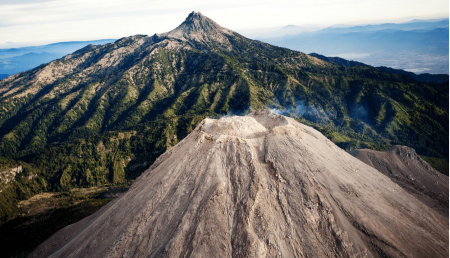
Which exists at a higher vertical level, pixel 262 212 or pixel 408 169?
pixel 262 212

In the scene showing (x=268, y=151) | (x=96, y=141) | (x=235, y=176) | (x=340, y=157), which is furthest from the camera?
(x=96, y=141)

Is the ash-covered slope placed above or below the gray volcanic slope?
below

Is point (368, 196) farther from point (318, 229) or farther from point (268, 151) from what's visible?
point (268, 151)

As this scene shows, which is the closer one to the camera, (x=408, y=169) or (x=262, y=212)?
(x=262, y=212)

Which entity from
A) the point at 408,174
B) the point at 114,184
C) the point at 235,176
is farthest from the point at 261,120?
the point at 114,184

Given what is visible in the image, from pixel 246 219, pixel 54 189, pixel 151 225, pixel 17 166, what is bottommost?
pixel 54 189

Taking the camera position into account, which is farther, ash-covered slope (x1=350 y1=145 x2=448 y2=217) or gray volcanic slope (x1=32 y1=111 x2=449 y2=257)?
ash-covered slope (x1=350 y1=145 x2=448 y2=217)
